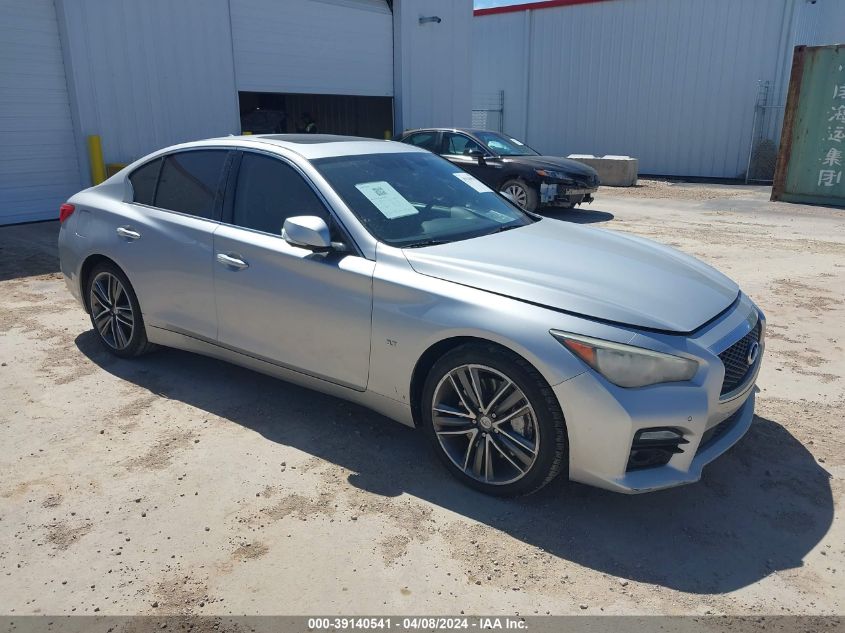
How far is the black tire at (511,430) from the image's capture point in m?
3.00

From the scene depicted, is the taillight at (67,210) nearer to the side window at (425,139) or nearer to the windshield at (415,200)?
the windshield at (415,200)

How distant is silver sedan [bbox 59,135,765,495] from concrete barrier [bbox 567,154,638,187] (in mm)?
14145

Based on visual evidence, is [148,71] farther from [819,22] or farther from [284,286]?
[819,22]

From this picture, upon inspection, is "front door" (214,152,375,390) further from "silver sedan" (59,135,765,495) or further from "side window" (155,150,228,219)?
"side window" (155,150,228,219)

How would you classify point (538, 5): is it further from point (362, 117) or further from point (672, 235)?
point (672, 235)

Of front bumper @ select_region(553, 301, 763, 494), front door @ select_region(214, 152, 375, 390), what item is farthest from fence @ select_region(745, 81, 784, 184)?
front bumper @ select_region(553, 301, 763, 494)

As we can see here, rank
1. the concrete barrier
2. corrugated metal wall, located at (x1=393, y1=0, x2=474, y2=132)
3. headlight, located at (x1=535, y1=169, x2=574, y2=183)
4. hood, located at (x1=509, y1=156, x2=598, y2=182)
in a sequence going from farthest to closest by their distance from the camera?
the concrete barrier → corrugated metal wall, located at (x1=393, y1=0, x2=474, y2=132) → hood, located at (x1=509, y1=156, x2=598, y2=182) → headlight, located at (x1=535, y1=169, x2=574, y2=183)

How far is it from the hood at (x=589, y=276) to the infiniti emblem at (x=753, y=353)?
0.23 metres

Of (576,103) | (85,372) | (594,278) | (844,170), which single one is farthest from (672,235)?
(576,103)

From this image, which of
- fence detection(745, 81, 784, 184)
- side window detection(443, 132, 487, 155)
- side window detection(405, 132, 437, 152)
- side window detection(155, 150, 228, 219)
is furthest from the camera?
fence detection(745, 81, 784, 184)

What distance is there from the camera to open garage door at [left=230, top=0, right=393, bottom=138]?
12578mm

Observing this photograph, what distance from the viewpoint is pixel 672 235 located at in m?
10.5

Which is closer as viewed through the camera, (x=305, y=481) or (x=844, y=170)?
(x=305, y=481)

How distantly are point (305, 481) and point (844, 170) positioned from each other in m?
14.0
